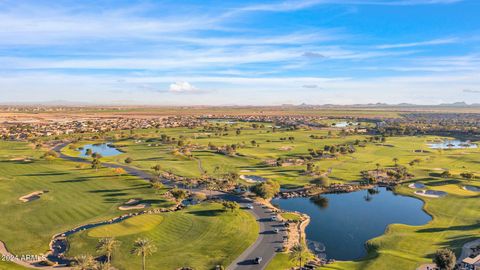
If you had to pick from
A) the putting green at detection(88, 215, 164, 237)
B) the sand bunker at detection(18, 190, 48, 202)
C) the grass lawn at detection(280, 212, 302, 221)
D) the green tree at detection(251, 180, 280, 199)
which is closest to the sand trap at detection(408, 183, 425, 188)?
the green tree at detection(251, 180, 280, 199)

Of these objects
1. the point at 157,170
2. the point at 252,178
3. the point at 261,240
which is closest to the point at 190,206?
the point at 261,240

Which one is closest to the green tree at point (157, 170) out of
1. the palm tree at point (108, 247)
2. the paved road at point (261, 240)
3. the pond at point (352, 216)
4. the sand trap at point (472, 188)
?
the paved road at point (261, 240)

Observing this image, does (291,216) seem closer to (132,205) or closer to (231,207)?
(231,207)

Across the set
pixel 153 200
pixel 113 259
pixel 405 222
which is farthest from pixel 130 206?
pixel 405 222

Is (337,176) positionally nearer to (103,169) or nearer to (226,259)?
(226,259)

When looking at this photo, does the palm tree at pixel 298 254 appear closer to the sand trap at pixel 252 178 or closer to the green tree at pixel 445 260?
the green tree at pixel 445 260

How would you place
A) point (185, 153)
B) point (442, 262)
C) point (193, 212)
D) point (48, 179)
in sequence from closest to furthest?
point (442, 262) < point (193, 212) < point (48, 179) < point (185, 153)

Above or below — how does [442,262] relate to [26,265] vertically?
above
